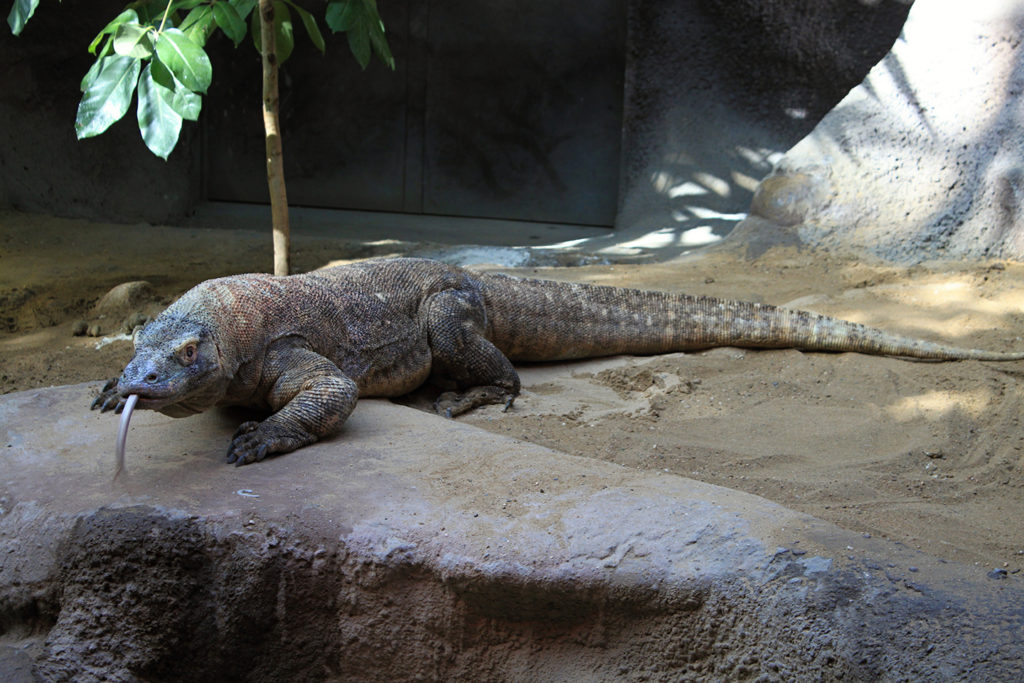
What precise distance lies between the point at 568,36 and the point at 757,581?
9.96 meters

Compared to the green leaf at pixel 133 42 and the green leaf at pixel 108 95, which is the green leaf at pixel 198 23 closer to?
the green leaf at pixel 133 42

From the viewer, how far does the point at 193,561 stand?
238 cm

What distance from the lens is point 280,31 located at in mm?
5125

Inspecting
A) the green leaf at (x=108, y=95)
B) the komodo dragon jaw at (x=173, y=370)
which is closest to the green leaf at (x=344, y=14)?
the green leaf at (x=108, y=95)

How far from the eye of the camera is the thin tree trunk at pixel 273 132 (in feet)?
16.1

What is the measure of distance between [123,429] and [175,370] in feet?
1.04

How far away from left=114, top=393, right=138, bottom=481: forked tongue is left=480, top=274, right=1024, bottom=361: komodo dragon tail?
232cm

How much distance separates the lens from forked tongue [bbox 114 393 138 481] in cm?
253

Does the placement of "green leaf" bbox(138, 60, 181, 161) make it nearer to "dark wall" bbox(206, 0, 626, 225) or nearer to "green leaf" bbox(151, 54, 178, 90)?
"green leaf" bbox(151, 54, 178, 90)

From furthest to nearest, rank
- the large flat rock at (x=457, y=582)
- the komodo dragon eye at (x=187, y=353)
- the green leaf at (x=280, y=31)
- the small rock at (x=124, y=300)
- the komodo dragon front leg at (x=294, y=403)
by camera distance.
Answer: the small rock at (x=124, y=300), the green leaf at (x=280, y=31), the komodo dragon front leg at (x=294, y=403), the komodo dragon eye at (x=187, y=353), the large flat rock at (x=457, y=582)

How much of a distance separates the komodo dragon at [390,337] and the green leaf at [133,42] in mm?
914

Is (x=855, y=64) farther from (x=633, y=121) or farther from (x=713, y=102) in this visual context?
(x=633, y=121)

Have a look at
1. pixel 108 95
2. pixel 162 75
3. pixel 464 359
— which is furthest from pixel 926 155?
pixel 108 95

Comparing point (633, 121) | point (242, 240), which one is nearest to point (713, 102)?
point (633, 121)
